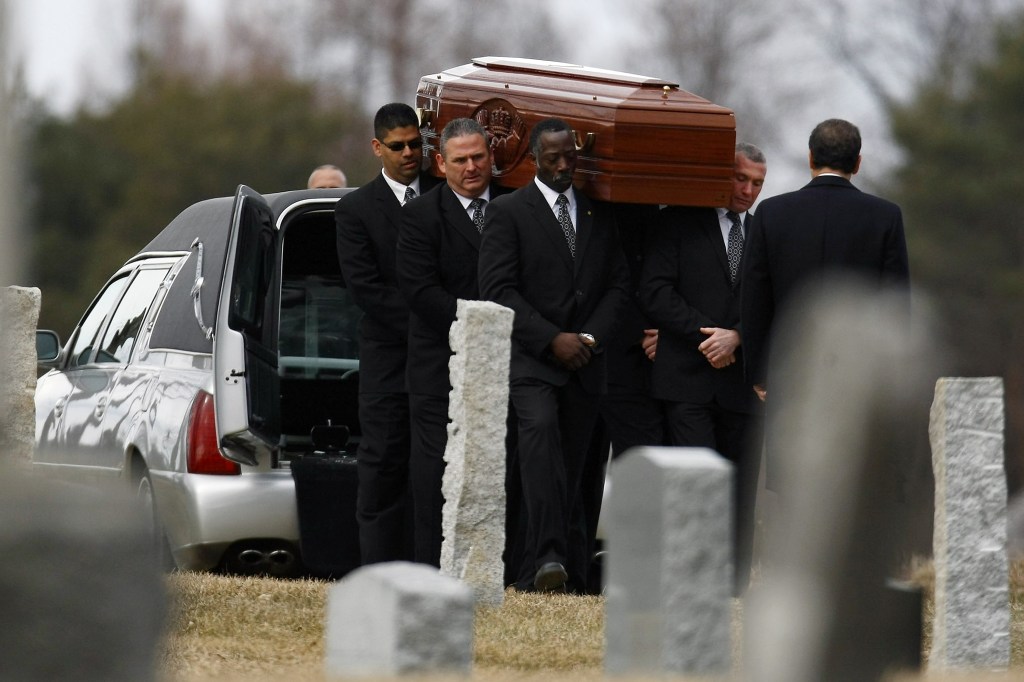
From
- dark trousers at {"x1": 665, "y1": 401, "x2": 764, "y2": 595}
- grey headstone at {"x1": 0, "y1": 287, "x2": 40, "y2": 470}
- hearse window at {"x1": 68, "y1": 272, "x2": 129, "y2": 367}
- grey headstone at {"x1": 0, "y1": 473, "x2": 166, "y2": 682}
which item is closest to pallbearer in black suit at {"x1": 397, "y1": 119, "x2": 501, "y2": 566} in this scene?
dark trousers at {"x1": 665, "y1": 401, "x2": 764, "y2": 595}

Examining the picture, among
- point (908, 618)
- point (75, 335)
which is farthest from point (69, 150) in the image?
point (908, 618)

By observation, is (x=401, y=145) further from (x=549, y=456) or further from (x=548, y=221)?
(x=549, y=456)

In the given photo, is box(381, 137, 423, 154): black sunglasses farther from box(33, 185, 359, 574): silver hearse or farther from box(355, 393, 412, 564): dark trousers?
box(355, 393, 412, 564): dark trousers

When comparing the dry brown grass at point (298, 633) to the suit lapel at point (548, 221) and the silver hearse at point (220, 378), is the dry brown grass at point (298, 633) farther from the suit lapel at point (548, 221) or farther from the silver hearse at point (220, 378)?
the suit lapel at point (548, 221)

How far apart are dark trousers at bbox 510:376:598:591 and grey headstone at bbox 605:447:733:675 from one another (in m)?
3.70

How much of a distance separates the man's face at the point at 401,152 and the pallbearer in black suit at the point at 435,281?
0.72ft

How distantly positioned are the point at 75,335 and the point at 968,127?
27653mm

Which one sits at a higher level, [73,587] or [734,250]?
[734,250]

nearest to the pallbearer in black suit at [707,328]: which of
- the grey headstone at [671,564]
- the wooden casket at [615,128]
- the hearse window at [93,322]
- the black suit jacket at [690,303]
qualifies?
the black suit jacket at [690,303]

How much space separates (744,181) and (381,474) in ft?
6.76

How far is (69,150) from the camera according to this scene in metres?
38.8

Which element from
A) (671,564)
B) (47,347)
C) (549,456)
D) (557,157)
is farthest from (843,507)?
(47,347)

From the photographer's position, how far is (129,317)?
379 inches

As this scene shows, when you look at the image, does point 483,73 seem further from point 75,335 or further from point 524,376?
point 75,335
